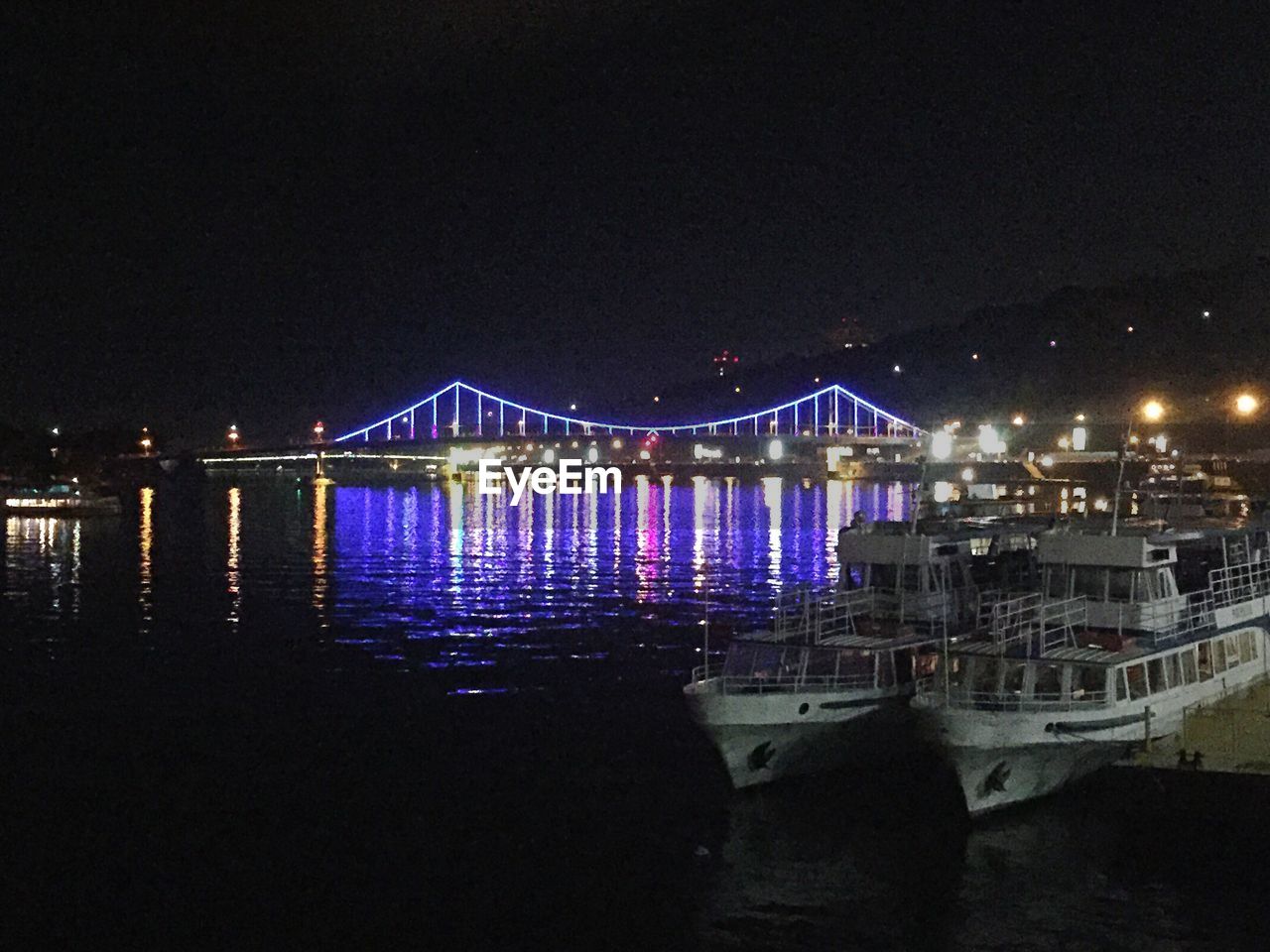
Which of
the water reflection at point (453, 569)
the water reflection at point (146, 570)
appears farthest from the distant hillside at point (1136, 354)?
the water reflection at point (146, 570)

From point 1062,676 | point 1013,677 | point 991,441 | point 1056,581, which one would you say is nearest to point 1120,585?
point 1056,581

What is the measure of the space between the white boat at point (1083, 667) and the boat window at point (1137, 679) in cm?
1

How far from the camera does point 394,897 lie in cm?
1786

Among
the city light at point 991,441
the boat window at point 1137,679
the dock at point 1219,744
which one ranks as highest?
the city light at point 991,441

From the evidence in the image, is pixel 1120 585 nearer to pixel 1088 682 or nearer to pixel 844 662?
pixel 1088 682

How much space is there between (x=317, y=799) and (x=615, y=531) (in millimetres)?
59201

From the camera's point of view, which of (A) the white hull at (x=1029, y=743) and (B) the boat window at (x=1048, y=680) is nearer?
(A) the white hull at (x=1029, y=743)

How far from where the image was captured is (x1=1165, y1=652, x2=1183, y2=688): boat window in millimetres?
21750

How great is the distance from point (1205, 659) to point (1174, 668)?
146cm

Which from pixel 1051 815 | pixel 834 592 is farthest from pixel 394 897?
pixel 834 592

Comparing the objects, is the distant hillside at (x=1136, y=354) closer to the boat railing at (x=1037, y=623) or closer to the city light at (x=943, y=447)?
the city light at (x=943, y=447)

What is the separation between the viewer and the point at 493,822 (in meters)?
20.8

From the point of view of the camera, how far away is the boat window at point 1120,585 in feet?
73.8

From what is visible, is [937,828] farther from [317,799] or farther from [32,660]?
[32,660]
